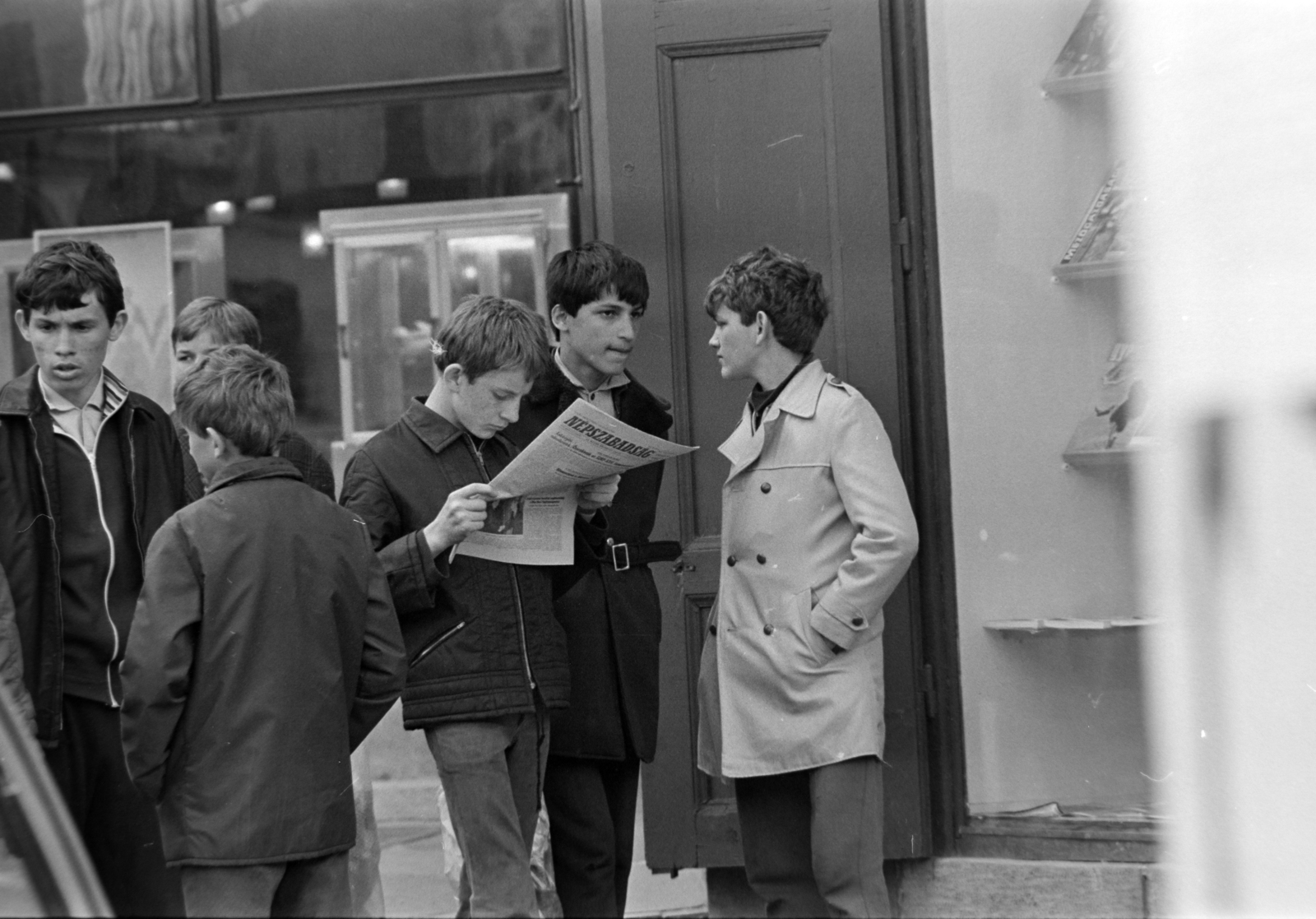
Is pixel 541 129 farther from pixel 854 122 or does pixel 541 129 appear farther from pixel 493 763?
pixel 493 763

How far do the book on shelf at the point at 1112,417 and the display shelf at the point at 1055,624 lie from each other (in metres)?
0.45

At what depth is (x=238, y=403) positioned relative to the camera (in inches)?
117

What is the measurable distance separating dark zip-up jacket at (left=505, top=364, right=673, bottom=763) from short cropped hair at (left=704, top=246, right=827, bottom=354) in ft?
1.40

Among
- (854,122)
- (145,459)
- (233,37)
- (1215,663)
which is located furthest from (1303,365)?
(233,37)

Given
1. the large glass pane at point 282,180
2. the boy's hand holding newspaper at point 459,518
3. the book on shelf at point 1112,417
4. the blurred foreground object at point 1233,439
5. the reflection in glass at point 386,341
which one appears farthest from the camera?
the reflection in glass at point 386,341

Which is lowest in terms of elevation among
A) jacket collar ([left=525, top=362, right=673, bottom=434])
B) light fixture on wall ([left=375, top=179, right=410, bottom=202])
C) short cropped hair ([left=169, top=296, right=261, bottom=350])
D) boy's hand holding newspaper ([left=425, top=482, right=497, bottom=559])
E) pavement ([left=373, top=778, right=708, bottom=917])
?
pavement ([left=373, top=778, right=708, bottom=917])

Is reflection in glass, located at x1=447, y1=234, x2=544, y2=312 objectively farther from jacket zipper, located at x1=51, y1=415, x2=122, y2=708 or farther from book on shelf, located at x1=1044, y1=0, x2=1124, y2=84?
jacket zipper, located at x1=51, y1=415, x2=122, y2=708

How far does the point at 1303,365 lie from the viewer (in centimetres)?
129

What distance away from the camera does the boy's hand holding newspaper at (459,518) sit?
3.15 m

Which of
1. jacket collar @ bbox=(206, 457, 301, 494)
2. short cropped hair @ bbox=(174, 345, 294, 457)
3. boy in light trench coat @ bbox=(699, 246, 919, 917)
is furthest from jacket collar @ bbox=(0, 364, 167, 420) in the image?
boy in light trench coat @ bbox=(699, 246, 919, 917)

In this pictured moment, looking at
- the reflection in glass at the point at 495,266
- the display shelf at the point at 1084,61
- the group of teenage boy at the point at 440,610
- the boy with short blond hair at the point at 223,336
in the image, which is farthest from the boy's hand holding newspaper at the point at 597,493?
→ the reflection in glass at the point at 495,266

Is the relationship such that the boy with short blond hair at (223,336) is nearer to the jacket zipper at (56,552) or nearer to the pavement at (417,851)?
the jacket zipper at (56,552)

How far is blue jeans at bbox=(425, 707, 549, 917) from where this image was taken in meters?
3.19

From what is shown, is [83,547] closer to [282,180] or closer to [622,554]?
[622,554]
